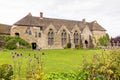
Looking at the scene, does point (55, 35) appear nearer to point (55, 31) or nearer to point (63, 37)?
point (55, 31)

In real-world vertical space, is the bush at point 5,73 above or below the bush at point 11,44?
below

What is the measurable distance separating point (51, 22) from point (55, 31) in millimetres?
1950

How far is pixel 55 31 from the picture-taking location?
6562cm

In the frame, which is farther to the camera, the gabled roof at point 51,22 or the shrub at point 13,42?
the gabled roof at point 51,22

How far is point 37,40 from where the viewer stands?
63.6 metres

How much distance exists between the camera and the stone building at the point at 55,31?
62.5 meters

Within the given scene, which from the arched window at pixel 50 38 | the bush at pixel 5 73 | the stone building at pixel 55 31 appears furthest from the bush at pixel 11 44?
the bush at pixel 5 73

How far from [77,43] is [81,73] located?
52.1 m

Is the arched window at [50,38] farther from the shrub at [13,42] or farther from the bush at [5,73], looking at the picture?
the bush at [5,73]

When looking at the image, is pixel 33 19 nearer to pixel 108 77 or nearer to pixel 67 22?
pixel 67 22

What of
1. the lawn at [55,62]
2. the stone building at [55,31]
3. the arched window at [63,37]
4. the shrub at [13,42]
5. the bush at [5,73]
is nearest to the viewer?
the bush at [5,73]

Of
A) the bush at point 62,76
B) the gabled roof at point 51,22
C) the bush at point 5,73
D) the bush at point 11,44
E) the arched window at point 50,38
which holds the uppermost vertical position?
the gabled roof at point 51,22

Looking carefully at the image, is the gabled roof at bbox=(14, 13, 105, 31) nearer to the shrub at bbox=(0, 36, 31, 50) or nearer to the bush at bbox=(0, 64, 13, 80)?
the shrub at bbox=(0, 36, 31, 50)

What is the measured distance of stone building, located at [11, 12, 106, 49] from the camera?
205 ft
